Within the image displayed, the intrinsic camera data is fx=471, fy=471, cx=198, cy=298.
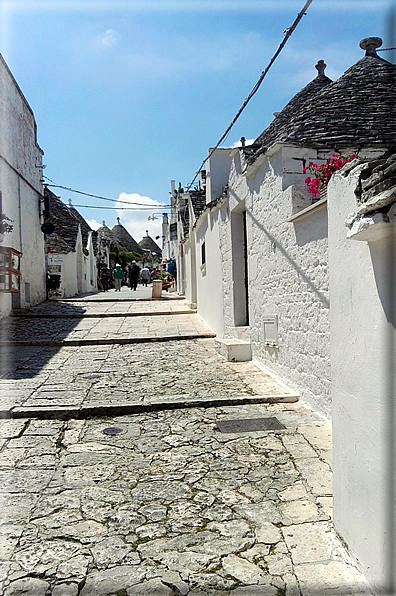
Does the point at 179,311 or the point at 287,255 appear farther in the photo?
the point at 179,311

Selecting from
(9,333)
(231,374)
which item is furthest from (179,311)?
(231,374)

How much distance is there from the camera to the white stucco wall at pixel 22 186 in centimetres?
1316

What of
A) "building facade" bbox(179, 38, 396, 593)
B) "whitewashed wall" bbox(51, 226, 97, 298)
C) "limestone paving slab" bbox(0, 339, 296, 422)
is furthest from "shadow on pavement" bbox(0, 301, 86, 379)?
"whitewashed wall" bbox(51, 226, 97, 298)

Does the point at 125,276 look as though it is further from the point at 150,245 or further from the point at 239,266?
the point at 239,266

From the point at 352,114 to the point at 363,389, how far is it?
5.46 meters

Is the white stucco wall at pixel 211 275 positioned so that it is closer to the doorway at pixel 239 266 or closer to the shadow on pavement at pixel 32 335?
the doorway at pixel 239 266

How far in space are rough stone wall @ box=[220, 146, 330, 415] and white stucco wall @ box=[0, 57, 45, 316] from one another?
26.2ft

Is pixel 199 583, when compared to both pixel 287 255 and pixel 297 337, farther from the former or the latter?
pixel 287 255

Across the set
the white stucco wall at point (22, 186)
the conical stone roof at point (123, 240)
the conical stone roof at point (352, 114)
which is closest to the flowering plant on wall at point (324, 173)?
the conical stone roof at point (352, 114)

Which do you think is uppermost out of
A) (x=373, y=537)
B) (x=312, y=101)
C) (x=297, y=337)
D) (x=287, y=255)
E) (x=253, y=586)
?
(x=312, y=101)

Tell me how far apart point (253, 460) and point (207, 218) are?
881 cm

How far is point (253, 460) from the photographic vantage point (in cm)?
400

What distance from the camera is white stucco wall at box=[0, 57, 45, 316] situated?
13.2m

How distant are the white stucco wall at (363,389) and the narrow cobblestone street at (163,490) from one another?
0.25 meters
